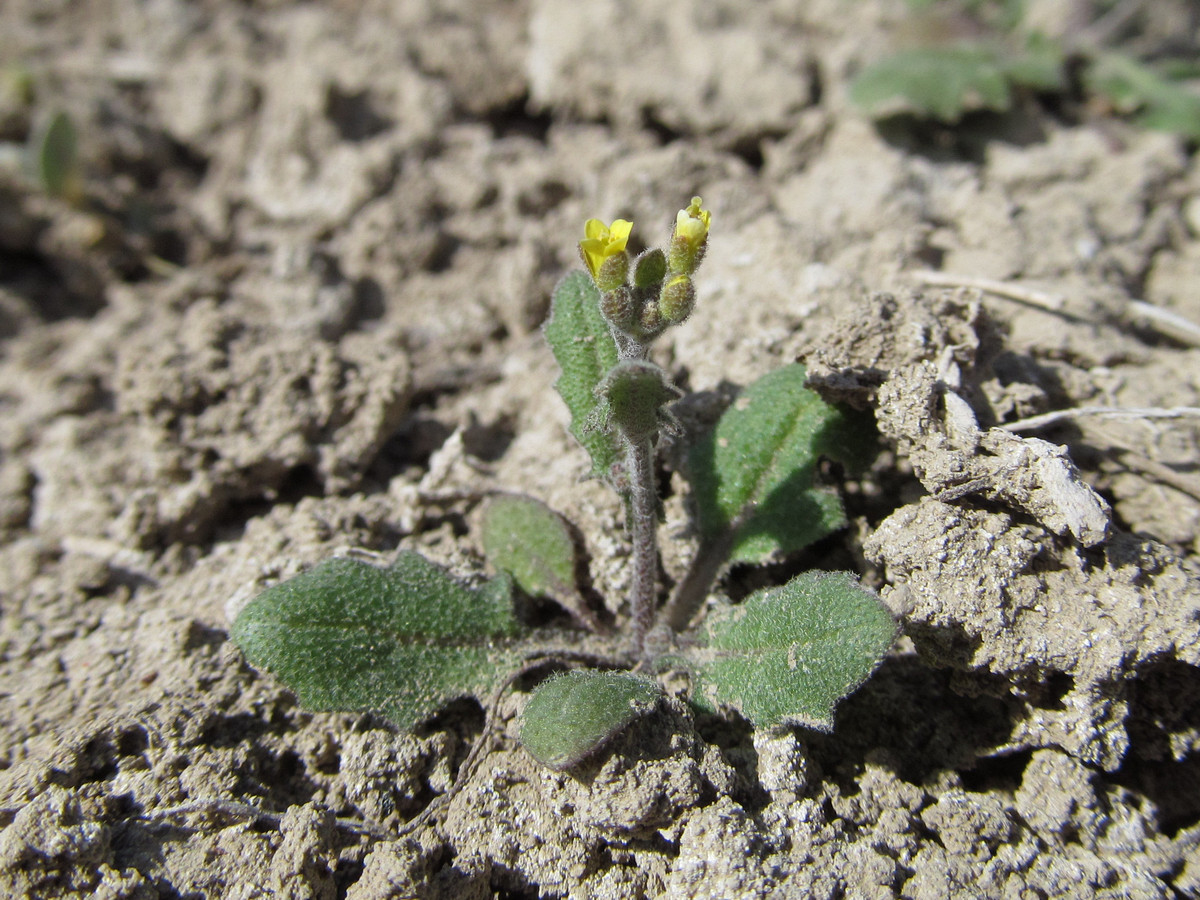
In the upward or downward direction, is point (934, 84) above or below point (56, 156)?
above

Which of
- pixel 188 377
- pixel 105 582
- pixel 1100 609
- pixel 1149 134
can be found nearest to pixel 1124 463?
pixel 1100 609

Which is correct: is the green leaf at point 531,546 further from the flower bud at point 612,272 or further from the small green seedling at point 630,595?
the flower bud at point 612,272

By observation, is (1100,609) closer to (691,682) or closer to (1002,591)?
(1002,591)

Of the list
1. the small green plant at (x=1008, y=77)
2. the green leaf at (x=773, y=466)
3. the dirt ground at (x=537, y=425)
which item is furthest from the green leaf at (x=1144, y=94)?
the green leaf at (x=773, y=466)

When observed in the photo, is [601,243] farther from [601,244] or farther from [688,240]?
[688,240]

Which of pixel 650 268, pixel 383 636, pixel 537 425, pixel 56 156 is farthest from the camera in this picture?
pixel 56 156

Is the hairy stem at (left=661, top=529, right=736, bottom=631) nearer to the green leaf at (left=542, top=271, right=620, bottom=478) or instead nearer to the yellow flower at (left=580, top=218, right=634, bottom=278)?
the green leaf at (left=542, top=271, right=620, bottom=478)

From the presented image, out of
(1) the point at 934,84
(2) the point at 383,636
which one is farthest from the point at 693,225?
(1) the point at 934,84
